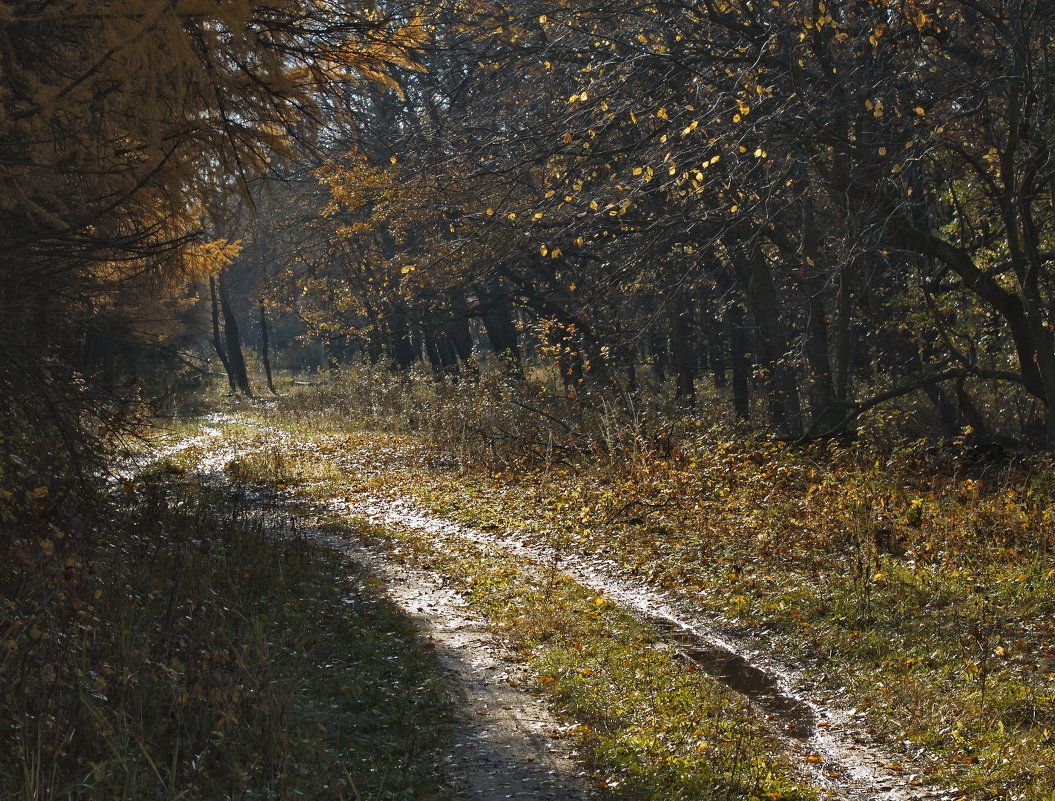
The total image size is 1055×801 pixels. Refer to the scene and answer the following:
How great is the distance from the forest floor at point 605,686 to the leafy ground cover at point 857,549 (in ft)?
0.53

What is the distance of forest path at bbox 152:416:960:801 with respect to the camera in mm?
5082

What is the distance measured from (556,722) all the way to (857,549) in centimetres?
406

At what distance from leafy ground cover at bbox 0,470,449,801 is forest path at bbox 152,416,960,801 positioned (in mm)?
283

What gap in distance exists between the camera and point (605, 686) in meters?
6.44

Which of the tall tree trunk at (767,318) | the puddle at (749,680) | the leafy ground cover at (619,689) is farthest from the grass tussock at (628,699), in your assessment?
the tall tree trunk at (767,318)

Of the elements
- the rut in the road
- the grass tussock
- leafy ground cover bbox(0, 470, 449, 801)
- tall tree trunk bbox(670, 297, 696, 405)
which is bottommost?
the rut in the road

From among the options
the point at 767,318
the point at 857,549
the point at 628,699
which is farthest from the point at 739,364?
the point at 628,699

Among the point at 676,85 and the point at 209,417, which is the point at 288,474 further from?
the point at 209,417

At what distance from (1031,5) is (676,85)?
4.15 metres

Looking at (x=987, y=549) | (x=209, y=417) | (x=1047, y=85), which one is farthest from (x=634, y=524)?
(x=209, y=417)

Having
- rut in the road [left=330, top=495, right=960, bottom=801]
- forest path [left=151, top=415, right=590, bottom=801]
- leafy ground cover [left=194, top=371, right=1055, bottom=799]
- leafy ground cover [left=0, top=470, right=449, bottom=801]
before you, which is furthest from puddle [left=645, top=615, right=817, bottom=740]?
leafy ground cover [left=0, top=470, right=449, bottom=801]

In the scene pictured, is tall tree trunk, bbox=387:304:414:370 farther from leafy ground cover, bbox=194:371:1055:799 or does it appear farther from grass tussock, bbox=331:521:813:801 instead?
grass tussock, bbox=331:521:813:801

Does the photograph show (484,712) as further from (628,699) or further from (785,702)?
(785,702)

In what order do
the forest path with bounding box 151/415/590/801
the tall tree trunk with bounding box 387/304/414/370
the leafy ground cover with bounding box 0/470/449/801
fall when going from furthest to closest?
the tall tree trunk with bounding box 387/304/414/370, the forest path with bounding box 151/415/590/801, the leafy ground cover with bounding box 0/470/449/801
